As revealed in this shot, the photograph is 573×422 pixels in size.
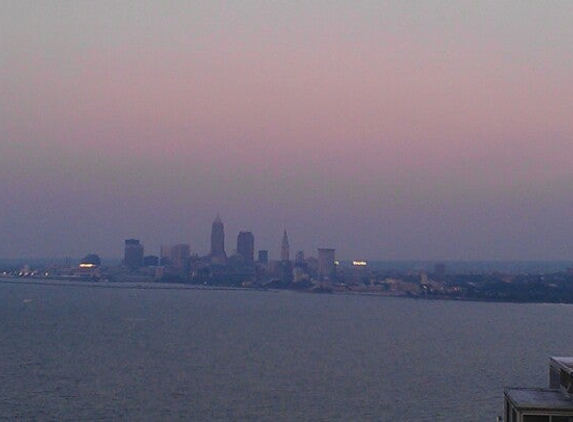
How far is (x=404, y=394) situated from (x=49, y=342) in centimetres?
1882

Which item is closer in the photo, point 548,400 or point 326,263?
point 548,400

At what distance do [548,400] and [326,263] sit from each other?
430 ft

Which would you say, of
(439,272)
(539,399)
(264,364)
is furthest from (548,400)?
(439,272)

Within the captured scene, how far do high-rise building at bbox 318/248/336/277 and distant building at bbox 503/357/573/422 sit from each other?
5062 inches

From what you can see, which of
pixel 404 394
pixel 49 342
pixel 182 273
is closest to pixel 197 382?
pixel 404 394

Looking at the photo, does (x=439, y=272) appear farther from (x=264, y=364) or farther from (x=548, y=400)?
(x=548, y=400)

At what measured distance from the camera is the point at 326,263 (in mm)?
142000

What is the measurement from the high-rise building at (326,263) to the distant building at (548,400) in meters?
129

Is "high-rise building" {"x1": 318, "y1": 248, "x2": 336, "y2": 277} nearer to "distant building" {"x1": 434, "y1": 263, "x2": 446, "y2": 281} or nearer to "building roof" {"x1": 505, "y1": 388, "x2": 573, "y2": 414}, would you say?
"distant building" {"x1": 434, "y1": 263, "x2": 446, "y2": 281}

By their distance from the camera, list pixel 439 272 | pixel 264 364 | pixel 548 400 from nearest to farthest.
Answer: pixel 548 400 < pixel 264 364 < pixel 439 272

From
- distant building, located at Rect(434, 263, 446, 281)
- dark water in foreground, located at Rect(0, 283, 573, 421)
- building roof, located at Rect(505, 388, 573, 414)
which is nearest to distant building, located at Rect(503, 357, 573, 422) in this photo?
building roof, located at Rect(505, 388, 573, 414)

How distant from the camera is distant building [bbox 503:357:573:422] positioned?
35.4ft

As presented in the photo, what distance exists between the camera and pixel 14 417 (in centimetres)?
2164

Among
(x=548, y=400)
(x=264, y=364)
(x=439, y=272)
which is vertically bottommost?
(x=264, y=364)
